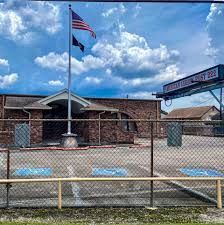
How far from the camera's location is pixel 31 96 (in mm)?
32750

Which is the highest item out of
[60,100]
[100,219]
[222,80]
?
[222,80]

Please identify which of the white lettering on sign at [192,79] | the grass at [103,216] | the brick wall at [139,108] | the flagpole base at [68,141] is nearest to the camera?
the grass at [103,216]

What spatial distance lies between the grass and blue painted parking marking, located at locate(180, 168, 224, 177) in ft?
16.9

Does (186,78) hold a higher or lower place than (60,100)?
higher

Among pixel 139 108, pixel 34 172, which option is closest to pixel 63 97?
pixel 139 108

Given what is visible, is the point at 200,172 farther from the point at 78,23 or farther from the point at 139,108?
the point at 139,108

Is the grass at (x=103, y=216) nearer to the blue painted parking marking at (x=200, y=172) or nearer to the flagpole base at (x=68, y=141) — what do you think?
the blue painted parking marking at (x=200, y=172)

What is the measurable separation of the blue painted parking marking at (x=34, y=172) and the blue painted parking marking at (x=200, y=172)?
464cm

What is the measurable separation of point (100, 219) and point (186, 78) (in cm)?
3926

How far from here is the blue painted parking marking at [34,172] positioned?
1185 centimetres

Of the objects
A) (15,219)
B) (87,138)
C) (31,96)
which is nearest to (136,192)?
(15,219)

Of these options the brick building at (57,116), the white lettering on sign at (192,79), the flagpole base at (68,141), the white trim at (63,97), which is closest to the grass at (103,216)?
the flagpole base at (68,141)

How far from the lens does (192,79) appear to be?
137ft

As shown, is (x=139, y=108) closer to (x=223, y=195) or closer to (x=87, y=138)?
(x=87, y=138)
